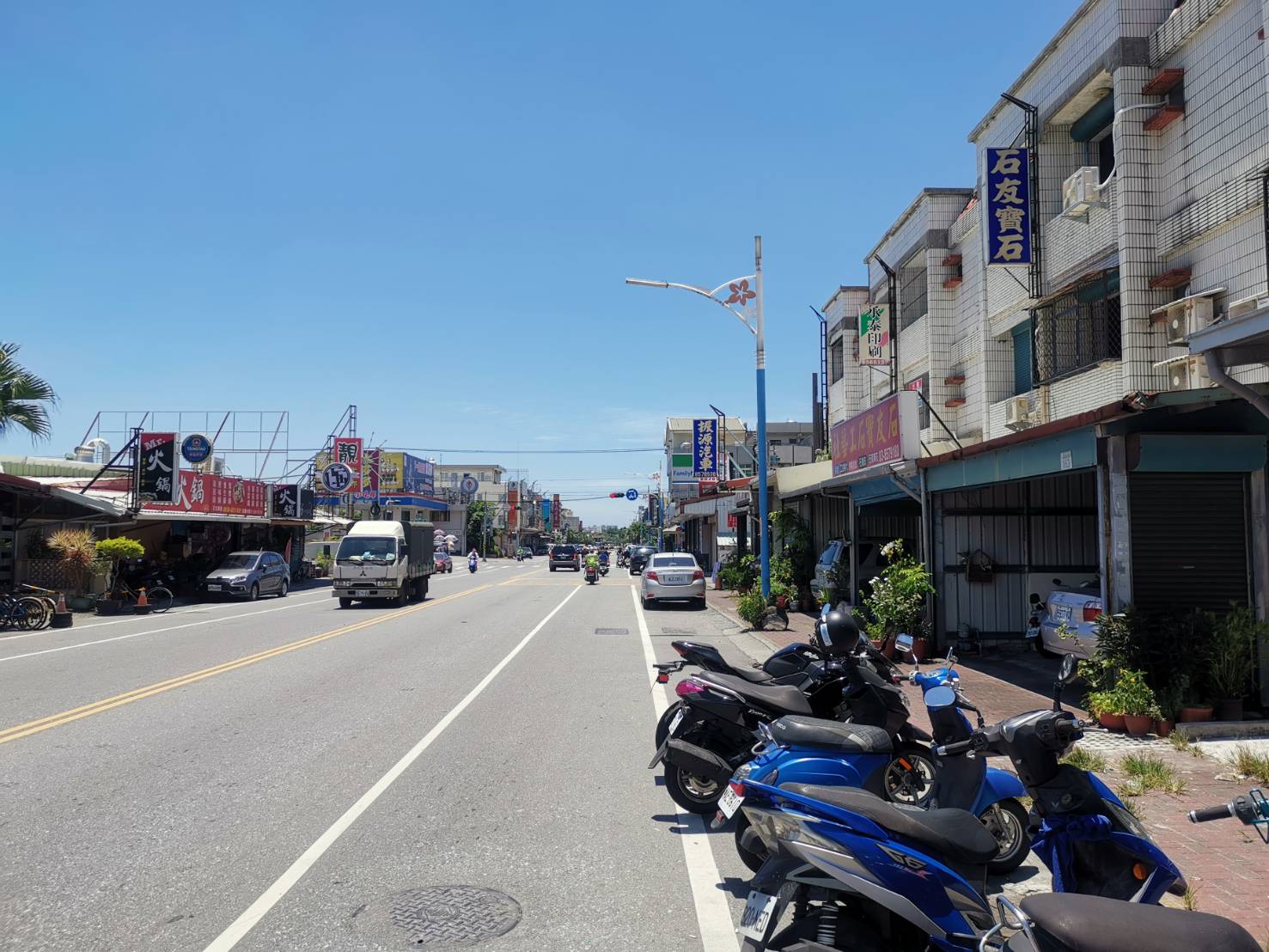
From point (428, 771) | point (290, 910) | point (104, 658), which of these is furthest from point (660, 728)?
point (104, 658)

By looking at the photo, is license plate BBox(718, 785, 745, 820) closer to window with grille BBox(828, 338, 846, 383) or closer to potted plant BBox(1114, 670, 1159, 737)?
potted plant BBox(1114, 670, 1159, 737)

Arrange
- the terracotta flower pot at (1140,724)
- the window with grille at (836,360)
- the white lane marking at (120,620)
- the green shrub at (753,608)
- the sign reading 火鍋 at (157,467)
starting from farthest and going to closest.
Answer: the window with grille at (836,360) → the sign reading 火鍋 at (157,467) → the green shrub at (753,608) → the white lane marking at (120,620) → the terracotta flower pot at (1140,724)

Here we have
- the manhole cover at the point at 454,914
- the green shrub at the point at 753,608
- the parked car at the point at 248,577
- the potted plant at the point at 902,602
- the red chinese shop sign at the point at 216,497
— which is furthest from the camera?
the red chinese shop sign at the point at 216,497

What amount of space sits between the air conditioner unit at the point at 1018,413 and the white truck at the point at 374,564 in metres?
17.9

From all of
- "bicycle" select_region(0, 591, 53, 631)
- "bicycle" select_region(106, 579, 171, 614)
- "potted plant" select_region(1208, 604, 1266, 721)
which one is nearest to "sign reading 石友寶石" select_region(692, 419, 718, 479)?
"bicycle" select_region(106, 579, 171, 614)

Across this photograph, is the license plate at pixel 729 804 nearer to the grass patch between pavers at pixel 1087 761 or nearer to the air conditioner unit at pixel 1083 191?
the grass patch between pavers at pixel 1087 761

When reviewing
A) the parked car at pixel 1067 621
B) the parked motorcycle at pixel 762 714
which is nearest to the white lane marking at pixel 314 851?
the parked motorcycle at pixel 762 714

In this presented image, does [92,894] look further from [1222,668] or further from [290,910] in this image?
[1222,668]

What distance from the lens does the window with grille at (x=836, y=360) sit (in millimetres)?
29391

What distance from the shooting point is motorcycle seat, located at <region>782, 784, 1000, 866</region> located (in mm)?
3623

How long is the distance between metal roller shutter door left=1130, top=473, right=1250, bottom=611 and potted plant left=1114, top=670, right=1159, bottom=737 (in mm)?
1015

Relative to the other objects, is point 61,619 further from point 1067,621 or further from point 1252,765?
point 1252,765

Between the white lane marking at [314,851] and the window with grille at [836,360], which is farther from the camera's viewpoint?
the window with grille at [836,360]

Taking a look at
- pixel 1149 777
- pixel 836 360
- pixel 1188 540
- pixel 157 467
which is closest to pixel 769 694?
pixel 1149 777
